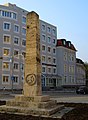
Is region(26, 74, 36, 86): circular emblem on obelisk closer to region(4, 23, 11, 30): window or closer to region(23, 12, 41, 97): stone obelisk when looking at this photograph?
region(23, 12, 41, 97): stone obelisk

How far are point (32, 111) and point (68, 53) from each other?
233 feet

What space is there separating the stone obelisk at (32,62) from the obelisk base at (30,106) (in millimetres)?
612

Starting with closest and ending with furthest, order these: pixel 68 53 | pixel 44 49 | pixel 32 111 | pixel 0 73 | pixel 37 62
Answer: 1. pixel 32 111
2. pixel 37 62
3. pixel 0 73
4. pixel 44 49
5. pixel 68 53

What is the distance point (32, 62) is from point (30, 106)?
8.84ft

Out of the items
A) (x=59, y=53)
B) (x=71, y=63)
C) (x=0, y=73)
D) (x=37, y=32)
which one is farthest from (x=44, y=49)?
(x=37, y=32)

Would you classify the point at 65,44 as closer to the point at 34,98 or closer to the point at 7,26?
the point at 7,26

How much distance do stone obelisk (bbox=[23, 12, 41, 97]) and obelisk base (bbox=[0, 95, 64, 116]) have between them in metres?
0.61

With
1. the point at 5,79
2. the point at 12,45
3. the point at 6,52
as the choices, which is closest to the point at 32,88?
the point at 5,79

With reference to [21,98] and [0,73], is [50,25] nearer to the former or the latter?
[0,73]

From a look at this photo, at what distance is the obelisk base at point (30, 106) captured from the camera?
1186 cm

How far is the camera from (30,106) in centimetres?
1273

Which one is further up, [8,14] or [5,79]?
[8,14]

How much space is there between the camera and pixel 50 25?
7750 centimetres

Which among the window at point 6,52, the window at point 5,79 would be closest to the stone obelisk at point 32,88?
the window at point 5,79
